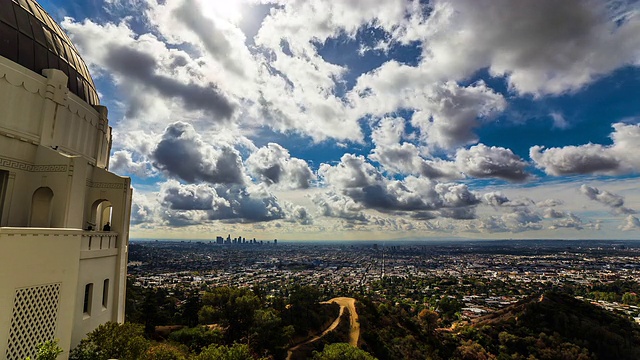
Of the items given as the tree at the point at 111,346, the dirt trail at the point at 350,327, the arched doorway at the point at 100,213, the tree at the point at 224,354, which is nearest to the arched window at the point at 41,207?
the arched doorway at the point at 100,213

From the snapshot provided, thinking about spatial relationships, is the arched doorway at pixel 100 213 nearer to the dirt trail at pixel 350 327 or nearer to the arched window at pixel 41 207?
the arched window at pixel 41 207

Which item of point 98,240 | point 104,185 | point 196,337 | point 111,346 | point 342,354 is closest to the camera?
point 111,346

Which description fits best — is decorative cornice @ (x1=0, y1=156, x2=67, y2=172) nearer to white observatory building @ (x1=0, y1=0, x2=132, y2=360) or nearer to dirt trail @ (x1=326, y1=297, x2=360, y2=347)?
white observatory building @ (x1=0, y1=0, x2=132, y2=360)

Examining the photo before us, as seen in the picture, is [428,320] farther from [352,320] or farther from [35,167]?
[35,167]

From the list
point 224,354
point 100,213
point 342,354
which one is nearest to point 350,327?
point 342,354

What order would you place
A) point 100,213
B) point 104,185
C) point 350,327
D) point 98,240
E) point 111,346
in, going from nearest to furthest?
point 111,346 → point 98,240 → point 104,185 → point 100,213 → point 350,327

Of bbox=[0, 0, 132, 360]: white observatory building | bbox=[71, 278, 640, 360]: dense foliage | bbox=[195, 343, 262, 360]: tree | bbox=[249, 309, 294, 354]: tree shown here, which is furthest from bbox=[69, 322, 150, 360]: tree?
bbox=[249, 309, 294, 354]: tree
